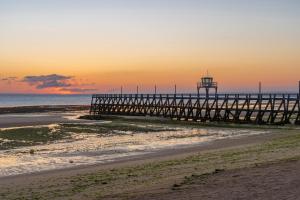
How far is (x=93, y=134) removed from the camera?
3359cm

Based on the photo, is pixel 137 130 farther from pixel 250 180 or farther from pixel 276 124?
pixel 250 180

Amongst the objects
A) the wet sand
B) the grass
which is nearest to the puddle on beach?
the grass

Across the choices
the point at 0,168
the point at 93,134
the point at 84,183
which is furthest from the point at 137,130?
A: the point at 84,183

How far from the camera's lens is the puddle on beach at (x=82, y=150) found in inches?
726

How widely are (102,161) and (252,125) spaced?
23.8m

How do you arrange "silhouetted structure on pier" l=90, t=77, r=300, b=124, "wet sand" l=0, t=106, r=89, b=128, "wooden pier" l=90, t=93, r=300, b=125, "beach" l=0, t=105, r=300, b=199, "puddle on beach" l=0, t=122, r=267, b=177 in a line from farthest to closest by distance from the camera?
"wet sand" l=0, t=106, r=89, b=128
"silhouetted structure on pier" l=90, t=77, r=300, b=124
"wooden pier" l=90, t=93, r=300, b=125
"puddle on beach" l=0, t=122, r=267, b=177
"beach" l=0, t=105, r=300, b=199

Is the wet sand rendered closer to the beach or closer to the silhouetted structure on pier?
the silhouetted structure on pier

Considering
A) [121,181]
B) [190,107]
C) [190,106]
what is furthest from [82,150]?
[190,106]

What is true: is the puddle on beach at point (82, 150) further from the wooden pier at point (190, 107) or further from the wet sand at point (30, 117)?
the wet sand at point (30, 117)

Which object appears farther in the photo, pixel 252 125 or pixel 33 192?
pixel 252 125

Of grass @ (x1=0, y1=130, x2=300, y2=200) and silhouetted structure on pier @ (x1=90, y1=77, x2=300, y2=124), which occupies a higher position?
silhouetted structure on pier @ (x1=90, y1=77, x2=300, y2=124)

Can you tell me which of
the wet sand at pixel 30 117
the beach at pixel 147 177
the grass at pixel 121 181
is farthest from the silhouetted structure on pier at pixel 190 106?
the grass at pixel 121 181

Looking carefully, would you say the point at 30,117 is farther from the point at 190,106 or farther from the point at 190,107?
the point at 190,107

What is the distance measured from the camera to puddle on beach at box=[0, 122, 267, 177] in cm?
1844
